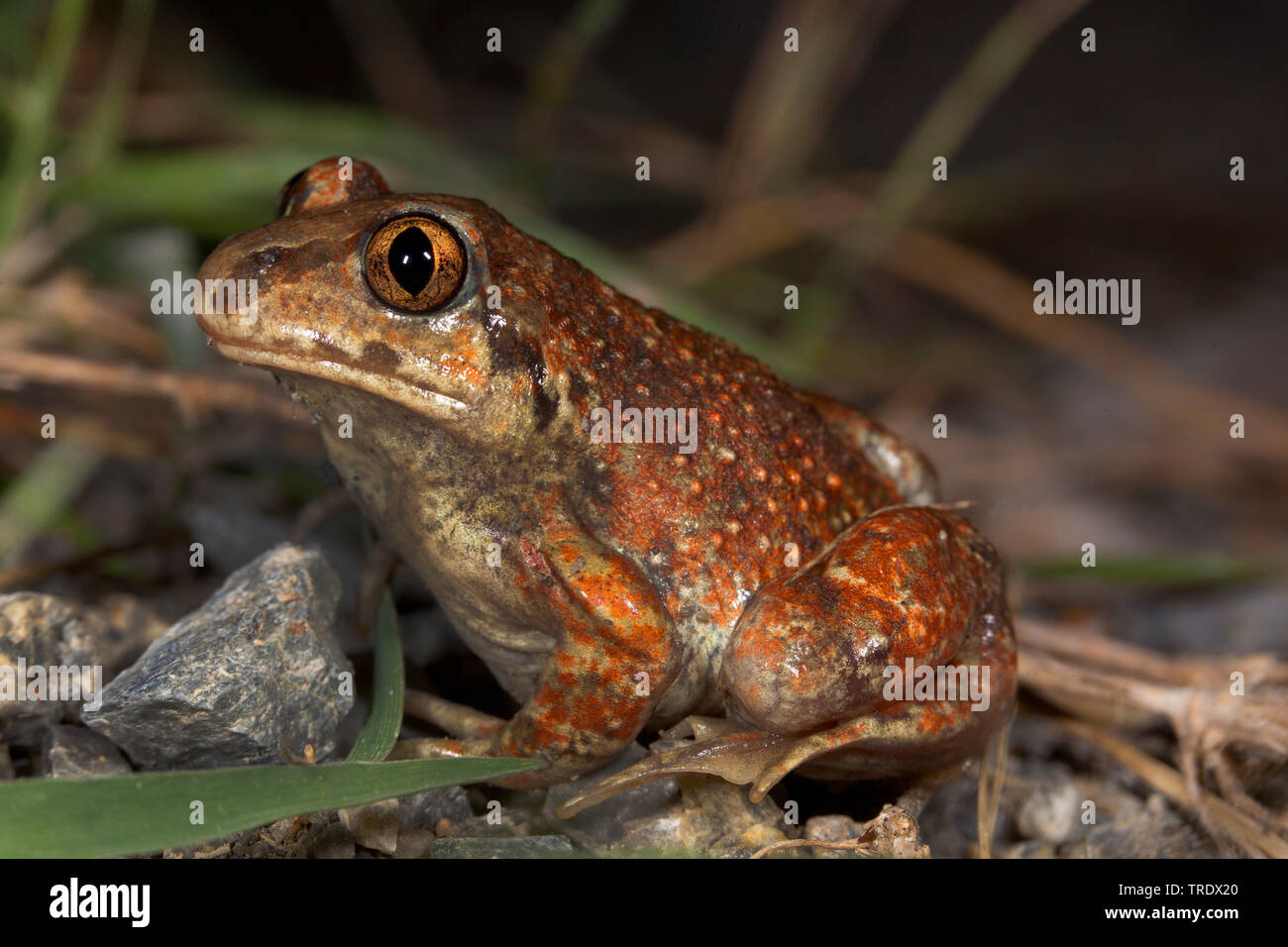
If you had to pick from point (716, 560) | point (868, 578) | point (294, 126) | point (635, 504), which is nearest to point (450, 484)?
point (635, 504)

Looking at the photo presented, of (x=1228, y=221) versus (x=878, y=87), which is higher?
(x=878, y=87)

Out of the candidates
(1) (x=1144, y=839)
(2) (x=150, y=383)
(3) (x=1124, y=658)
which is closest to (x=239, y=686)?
(2) (x=150, y=383)

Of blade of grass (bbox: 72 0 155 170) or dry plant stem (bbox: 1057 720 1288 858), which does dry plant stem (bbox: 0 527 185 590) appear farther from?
dry plant stem (bbox: 1057 720 1288 858)

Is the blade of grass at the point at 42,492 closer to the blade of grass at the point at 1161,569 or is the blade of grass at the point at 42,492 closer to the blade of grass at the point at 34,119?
the blade of grass at the point at 34,119

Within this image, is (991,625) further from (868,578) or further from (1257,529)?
(1257,529)

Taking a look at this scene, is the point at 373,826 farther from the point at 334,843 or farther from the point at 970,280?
the point at 970,280

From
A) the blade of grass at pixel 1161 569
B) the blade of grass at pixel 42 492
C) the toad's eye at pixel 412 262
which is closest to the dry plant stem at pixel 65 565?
the blade of grass at pixel 42 492
